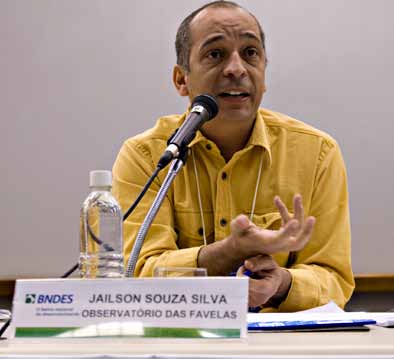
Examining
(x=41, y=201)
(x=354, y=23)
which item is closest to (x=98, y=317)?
(x=41, y=201)

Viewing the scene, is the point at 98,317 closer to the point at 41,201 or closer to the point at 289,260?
the point at 289,260

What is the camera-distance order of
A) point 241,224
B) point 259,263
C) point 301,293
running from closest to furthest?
point 241,224 → point 259,263 → point 301,293

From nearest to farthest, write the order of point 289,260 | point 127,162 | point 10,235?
1. point 289,260
2. point 127,162
3. point 10,235

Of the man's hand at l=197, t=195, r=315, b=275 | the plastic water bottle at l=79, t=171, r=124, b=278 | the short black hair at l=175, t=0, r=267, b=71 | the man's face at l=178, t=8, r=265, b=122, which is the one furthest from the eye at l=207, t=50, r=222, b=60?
the plastic water bottle at l=79, t=171, r=124, b=278

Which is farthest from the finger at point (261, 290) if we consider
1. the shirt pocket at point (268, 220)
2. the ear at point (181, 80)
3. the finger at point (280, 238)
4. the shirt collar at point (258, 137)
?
the ear at point (181, 80)

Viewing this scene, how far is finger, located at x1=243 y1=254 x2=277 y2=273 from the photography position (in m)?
1.32

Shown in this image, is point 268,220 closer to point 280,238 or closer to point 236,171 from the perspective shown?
point 236,171

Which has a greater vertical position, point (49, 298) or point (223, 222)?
point (223, 222)

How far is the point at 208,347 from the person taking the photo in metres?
0.72

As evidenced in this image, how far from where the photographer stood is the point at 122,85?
8.33ft

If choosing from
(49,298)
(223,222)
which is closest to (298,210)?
(49,298)

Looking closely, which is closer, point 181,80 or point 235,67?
point 235,67

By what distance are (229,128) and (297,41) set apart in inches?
32.5

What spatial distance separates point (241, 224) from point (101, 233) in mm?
255
